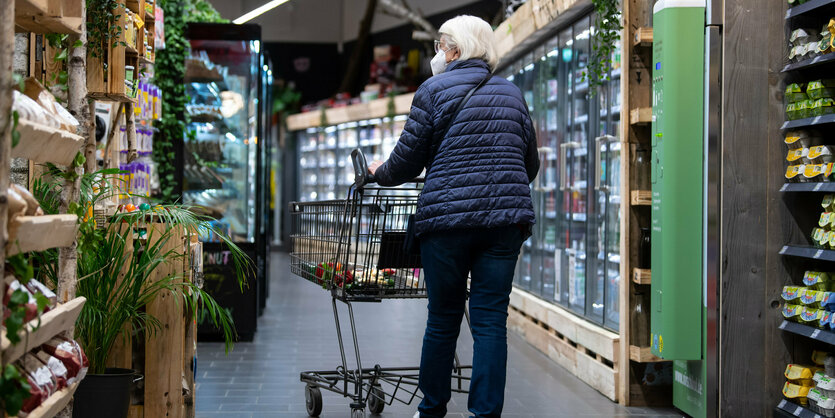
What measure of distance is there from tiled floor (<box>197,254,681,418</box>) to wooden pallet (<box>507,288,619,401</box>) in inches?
2.8

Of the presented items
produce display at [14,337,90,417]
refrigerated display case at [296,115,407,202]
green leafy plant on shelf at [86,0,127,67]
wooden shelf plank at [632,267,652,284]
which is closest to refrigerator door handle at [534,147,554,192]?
wooden shelf plank at [632,267,652,284]

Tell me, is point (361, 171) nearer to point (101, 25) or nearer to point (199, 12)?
point (101, 25)

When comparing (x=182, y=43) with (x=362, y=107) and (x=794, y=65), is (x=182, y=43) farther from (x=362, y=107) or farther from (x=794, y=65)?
(x=362, y=107)

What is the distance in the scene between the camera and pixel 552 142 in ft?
22.9

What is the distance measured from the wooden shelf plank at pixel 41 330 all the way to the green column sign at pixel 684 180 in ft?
8.41

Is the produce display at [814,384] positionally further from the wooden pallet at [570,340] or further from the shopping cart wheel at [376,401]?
the shopping cart wheel at [376,401]

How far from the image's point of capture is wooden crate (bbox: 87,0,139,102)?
139 inches

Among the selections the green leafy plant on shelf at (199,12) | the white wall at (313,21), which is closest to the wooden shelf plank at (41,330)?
the green leafy plant on shelf at (199,12)

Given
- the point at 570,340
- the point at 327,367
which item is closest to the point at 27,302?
the point at 327,367

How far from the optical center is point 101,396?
3.04m

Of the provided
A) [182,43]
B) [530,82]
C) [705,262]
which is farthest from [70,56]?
[530,82]

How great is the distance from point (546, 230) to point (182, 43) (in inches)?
122

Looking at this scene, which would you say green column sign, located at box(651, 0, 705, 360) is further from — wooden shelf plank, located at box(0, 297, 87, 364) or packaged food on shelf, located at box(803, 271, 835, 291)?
wooden shelf plank, located at box(0, 297, 87, 364)

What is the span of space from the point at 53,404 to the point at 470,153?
1.66 metres
